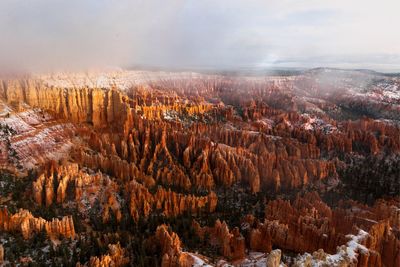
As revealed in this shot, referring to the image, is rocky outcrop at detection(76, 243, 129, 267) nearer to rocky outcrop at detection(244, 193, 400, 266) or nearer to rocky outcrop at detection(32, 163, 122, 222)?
rocky outcrop at detection(32, 163, 122, 222)

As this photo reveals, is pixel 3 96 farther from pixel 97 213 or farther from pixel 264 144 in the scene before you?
pixel 264 144

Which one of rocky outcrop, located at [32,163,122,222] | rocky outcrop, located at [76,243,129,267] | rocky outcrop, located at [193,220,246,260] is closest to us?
rocky outcrop, located at [76,243,129,267]

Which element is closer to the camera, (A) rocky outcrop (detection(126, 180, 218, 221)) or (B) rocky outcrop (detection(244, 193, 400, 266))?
(B) rocky outcrop (detection(244, 193, 400, 266))

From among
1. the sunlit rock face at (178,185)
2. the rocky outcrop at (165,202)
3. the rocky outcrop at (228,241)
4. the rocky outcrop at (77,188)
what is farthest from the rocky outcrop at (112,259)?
the rocky outcrop at (165,202)

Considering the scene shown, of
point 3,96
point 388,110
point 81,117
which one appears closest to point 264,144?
point 81,117

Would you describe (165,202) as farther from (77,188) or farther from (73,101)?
(73,101)

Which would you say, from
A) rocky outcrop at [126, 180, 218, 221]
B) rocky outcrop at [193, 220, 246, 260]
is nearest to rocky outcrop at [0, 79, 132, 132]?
rocky outcrop at [126, 180, 218, 221]
